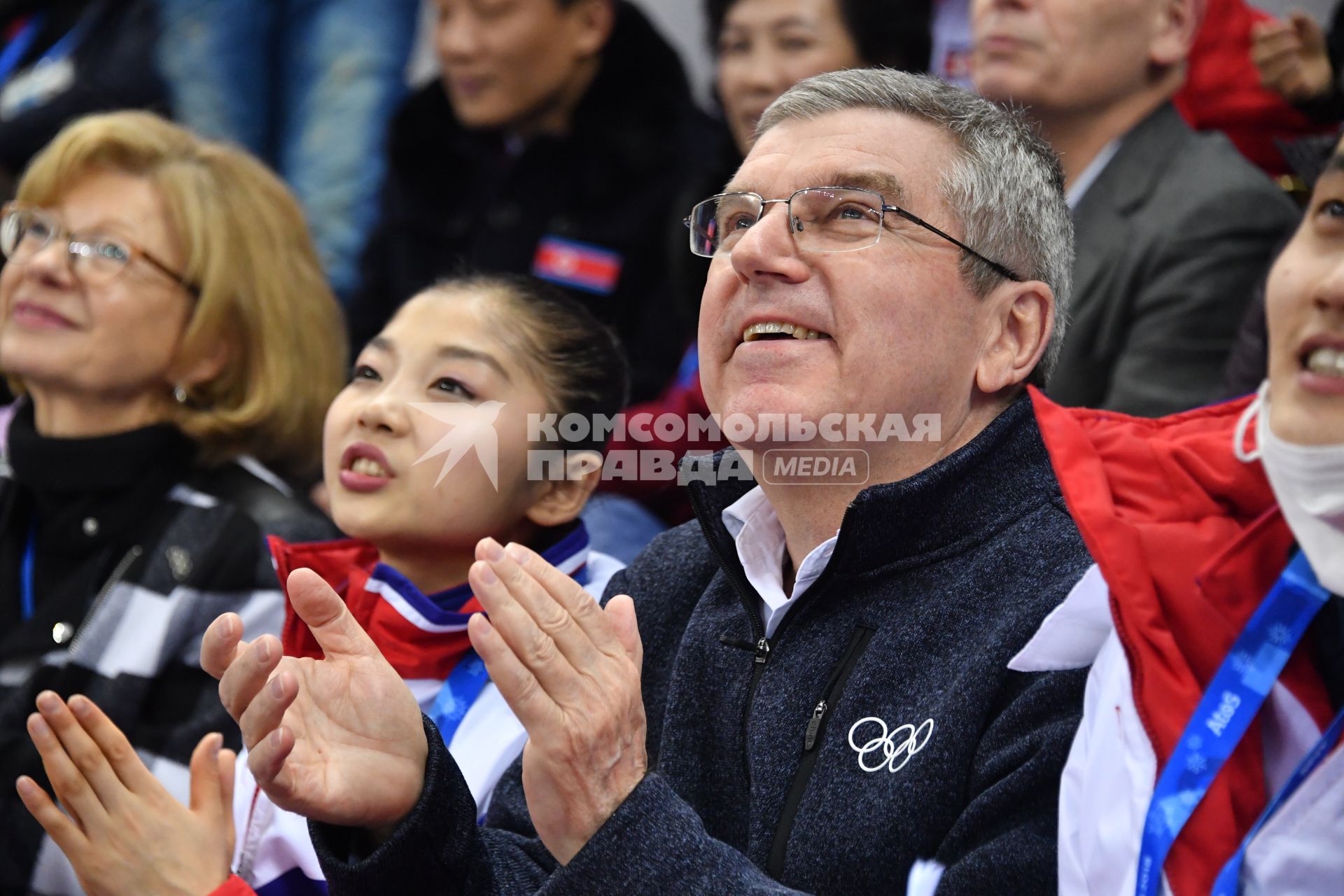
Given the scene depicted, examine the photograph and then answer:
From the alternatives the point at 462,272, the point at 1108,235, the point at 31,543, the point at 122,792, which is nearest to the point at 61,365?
the point at 31,543

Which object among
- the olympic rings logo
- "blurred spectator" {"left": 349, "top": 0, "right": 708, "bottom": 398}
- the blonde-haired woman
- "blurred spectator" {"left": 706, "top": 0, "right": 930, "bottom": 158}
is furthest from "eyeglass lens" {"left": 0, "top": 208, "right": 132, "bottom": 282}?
the olympic rings logo

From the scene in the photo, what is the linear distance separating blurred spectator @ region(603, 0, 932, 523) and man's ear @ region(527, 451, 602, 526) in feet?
2.94

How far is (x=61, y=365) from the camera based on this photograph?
9.94 ft

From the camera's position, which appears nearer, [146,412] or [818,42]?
[146,412]

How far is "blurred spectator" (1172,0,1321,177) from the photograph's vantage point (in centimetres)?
320

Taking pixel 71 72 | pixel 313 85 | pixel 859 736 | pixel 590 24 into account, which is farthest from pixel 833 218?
pixel 71 72

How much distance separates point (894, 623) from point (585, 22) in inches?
101

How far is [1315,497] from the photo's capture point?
1.56 metres

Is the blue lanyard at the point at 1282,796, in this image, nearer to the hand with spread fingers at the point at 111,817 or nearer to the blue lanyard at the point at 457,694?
the blue lanyard at the point at 457,694

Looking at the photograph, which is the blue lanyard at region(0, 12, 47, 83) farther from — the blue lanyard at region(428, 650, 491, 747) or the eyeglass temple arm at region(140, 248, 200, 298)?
the blue lanyard at region(428, 650, 491, 747)

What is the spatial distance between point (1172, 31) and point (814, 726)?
1.98 m

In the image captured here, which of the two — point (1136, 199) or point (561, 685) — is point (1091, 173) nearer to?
point (1136, 199)

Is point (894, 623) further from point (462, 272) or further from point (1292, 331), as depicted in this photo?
point (462, 272)

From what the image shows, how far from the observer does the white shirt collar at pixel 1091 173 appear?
310cm
